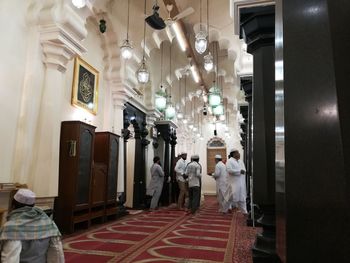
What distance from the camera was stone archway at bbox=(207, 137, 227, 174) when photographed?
16234mm

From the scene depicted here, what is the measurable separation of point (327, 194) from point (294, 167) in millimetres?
113

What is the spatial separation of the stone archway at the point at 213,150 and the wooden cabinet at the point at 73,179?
11.8m

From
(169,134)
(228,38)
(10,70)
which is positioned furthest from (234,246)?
(169,134)

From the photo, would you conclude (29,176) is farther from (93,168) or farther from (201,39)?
(201,39)

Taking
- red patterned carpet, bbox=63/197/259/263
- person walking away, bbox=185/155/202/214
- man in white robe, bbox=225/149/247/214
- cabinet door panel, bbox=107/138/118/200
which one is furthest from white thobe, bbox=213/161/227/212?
cabinet door panel, bbox=107/138/118/200

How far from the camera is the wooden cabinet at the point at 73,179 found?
4.52m

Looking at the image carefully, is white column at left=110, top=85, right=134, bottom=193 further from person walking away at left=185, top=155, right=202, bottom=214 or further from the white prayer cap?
the white prayer cap

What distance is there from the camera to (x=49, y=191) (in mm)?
4180

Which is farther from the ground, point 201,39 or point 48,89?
point 201,39

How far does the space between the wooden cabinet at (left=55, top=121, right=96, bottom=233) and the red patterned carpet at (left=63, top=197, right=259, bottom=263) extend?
1.24 ft

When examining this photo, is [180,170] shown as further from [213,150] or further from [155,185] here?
[213,150]

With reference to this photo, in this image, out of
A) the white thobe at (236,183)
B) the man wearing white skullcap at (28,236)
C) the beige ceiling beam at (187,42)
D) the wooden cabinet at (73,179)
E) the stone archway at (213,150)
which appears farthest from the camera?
the stone archway at (213,150)

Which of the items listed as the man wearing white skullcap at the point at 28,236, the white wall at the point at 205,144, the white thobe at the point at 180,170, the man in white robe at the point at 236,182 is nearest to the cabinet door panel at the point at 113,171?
the white thobe at the point at 180,170

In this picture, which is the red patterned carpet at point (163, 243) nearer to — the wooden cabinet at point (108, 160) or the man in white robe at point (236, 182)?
the wooden cabinet at point (108, 160)
